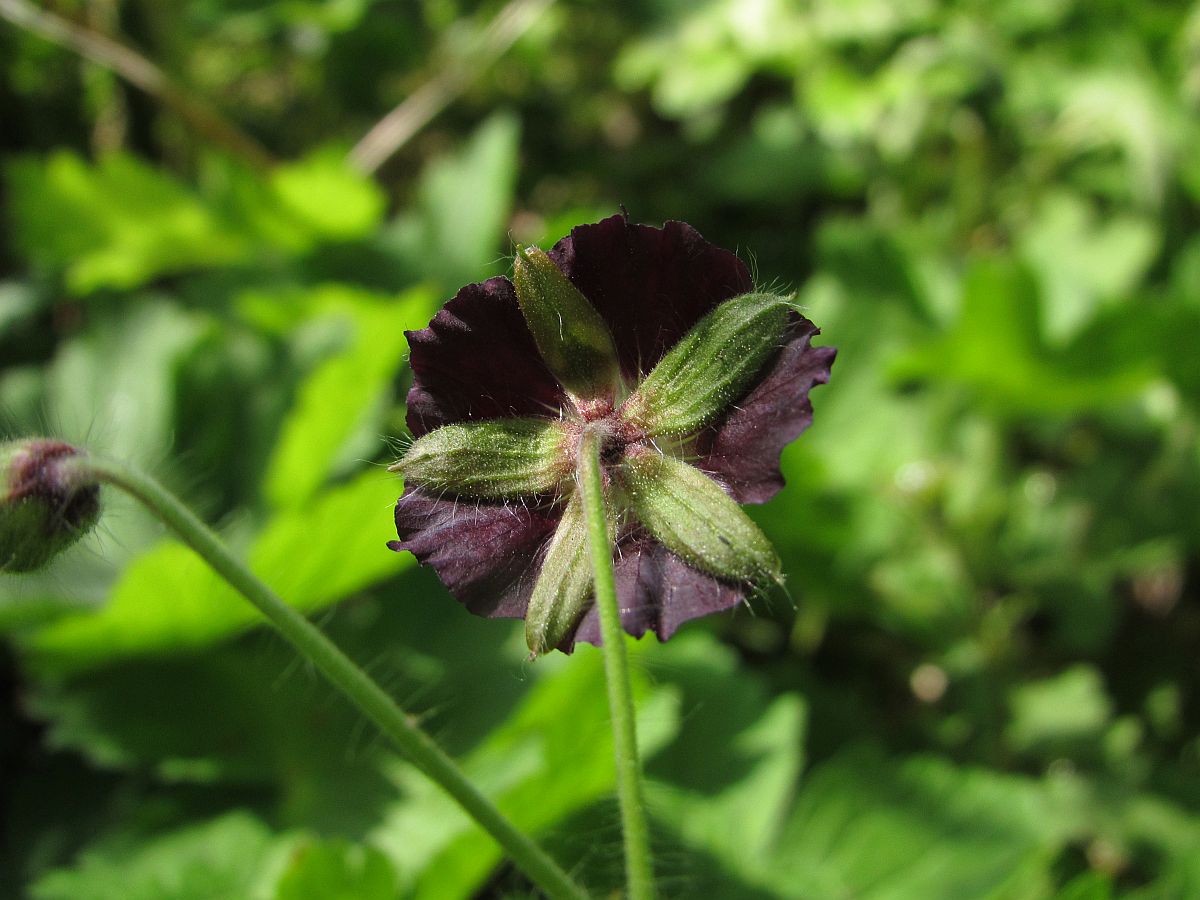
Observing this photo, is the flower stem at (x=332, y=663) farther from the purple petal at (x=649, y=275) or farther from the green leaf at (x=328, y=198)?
the green leaf at (x=328, y=198)

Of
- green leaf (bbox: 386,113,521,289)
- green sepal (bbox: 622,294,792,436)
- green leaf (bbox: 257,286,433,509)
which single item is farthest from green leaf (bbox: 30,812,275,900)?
green leaf (bbox: 386,113,521,289)

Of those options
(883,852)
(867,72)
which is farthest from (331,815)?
(867,72)

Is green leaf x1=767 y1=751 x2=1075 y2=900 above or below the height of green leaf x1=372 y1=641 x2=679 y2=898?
below

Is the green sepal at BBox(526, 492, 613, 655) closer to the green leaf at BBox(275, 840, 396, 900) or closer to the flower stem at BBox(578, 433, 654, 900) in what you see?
the flower stem at BBox(578, 433, 654, 900)

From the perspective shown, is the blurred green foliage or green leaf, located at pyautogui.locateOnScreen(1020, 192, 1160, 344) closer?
the blurred green foliage

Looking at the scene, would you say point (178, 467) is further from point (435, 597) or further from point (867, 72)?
point (867, 72)

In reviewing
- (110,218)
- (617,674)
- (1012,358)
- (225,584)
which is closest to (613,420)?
(617,674)

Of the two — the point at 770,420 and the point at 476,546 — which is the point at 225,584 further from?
the point at 770,420
